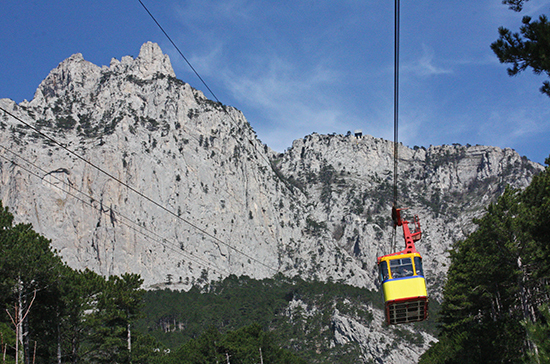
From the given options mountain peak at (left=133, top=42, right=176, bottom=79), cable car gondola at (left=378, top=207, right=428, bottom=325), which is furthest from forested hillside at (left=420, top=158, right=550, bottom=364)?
mountain peak at (left=133, top=42, right=176, bottom=79)

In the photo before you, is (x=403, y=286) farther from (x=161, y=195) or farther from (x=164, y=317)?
(x=161, y=195)

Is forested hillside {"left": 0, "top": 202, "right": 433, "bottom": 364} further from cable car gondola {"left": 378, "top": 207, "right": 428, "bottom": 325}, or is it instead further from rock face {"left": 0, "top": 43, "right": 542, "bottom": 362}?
cable car gondola {"left": 378, "top": 207, "right": 428, "bottom": 325}

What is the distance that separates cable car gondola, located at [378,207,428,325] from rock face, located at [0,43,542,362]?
3938 inches

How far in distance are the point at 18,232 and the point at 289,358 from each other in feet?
167

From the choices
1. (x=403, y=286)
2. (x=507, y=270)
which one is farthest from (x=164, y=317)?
(x=403, y=286)

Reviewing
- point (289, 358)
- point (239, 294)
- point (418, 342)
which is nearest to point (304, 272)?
point (239, 294)

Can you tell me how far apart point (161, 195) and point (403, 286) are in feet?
418

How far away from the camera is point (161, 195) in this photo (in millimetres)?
143625

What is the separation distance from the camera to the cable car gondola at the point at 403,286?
71.7ft

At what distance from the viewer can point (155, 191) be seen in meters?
142

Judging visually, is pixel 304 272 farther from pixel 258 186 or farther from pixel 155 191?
pixel 155 191

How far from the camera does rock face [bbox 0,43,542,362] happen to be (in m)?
128

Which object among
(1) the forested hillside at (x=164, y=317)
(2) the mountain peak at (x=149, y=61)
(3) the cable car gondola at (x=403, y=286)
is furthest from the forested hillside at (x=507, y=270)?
(2) the mountain peak at (x=149, y=61)

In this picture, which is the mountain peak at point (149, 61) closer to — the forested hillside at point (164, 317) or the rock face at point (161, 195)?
the rock face at point (161, 195)
